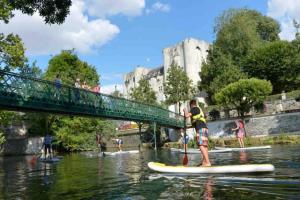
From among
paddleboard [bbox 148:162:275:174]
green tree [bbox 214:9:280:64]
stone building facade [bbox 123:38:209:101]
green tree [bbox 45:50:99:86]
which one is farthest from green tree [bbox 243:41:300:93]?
paddleboard [bbox 148:162:275:174]

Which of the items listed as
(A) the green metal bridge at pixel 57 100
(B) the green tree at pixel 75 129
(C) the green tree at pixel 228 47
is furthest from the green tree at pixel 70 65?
(A) the green metal bridge at pixel 57 100

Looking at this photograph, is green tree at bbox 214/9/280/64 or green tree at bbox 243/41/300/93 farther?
green tree at bbox 214/9/280/64

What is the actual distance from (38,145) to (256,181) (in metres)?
48.8

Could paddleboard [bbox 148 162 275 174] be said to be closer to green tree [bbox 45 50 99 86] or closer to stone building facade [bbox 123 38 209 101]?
green tree [bbox 45 50 99 86]

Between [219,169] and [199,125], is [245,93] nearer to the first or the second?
[199,125]

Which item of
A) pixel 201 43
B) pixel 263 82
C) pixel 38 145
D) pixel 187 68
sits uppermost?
pixel 201 43

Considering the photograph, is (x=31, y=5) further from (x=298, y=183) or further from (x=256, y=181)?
(x=298, y=183)

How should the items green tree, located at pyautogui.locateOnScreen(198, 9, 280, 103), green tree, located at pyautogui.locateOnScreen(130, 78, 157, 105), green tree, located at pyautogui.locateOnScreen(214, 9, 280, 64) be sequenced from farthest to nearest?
green tree, located at pyautogui.locateOnScreen(214, 9, 280, 64) < green tree, located at pyautogui.locateOnScreen(198, 9, 280, 103) < green tree, located at pyautogui.locateOnScreen(130, 78, 157, 105)

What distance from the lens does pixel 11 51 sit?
3212 cm

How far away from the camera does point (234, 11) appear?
79.4m

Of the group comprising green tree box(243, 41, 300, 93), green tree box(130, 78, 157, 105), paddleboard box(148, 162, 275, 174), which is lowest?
paddleboard box(148, 162, 275, 174)

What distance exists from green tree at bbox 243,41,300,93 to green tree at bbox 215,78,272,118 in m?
17.1

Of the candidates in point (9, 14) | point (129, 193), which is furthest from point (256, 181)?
point (9, 14)

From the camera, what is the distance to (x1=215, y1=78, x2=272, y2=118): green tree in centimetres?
4975
